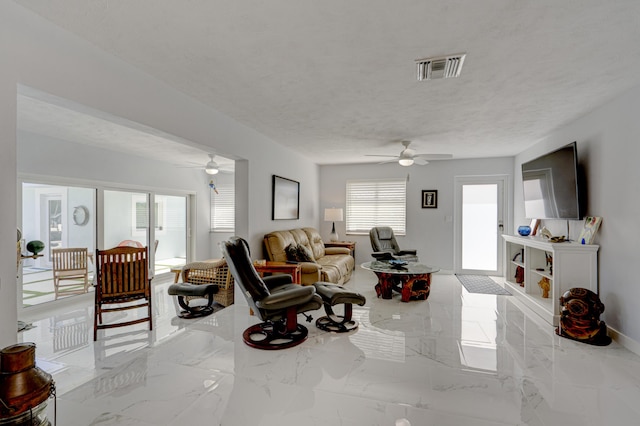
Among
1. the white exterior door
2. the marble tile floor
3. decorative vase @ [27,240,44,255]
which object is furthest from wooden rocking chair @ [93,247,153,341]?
the white exterior door

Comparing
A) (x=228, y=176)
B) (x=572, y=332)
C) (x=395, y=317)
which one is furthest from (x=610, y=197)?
(x=228, y=176)

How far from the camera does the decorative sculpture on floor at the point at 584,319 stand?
2994mm

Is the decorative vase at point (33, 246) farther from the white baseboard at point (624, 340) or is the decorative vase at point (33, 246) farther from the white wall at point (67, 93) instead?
the white baseboard at point (624, 340)

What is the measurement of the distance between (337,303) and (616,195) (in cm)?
306

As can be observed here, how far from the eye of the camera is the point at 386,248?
19.4ft

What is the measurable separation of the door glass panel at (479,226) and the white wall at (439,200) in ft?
0.91

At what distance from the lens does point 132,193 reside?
5.76m

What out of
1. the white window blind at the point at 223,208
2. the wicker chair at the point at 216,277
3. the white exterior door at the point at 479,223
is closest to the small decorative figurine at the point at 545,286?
the white exterior door at the point at 479,223

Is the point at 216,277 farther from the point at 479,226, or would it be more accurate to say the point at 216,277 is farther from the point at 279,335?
the point at 479,226

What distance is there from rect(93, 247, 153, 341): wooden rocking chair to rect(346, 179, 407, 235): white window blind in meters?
4.73

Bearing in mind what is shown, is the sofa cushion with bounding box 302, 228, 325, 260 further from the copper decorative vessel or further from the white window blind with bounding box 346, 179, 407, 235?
the copper decorative vessel

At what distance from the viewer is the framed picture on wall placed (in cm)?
500

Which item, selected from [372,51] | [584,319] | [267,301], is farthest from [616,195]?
[267,301]

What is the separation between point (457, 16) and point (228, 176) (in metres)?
6.49
